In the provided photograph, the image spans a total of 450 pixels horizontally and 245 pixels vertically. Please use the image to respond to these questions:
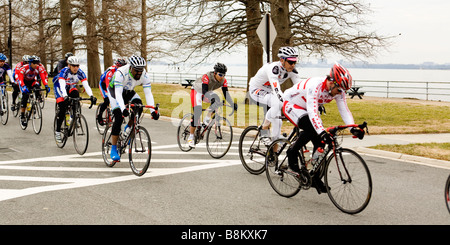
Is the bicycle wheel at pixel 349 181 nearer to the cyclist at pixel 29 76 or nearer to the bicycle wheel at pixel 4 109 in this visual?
the cyclist at pixel 29 76

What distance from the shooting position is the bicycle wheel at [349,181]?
5555 millimetres

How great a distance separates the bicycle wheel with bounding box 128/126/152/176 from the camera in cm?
779

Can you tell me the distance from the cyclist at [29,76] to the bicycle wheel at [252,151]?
721 cm

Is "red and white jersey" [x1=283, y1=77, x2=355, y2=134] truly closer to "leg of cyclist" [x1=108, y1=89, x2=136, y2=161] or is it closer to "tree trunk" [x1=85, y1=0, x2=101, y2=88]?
"leg of cyclist" [x1=108, y1=89, x2=136, y2=161]

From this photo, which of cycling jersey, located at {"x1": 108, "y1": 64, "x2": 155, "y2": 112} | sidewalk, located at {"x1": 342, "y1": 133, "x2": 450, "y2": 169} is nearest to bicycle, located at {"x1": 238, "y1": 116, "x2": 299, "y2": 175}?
cycling jersey, located at {"x1": 108, "y1": 64, "x2": 155, "y2": 112}

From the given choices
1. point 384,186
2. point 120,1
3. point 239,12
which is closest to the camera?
point 384,186

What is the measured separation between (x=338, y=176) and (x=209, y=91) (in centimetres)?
431

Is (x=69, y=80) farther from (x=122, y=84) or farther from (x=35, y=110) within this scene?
(x=122, y=84)
